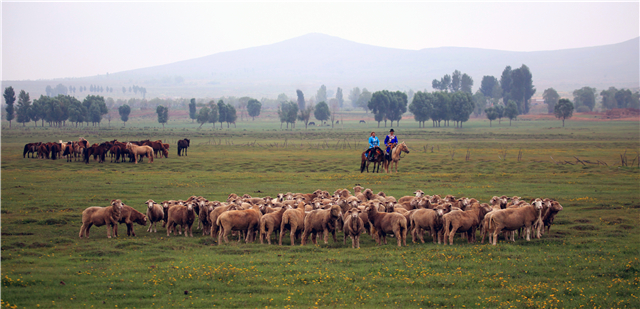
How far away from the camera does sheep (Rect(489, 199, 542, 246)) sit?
15.7 metres

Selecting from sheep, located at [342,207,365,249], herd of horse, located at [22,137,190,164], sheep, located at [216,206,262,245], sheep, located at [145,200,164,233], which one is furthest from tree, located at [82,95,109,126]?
sheep, located at [342,207,365,249]

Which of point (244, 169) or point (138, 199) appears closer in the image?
point (138, 199)

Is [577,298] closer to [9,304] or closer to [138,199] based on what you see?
[9,304]

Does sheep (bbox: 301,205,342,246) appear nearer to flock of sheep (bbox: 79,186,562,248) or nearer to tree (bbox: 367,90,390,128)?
flock of sheep (bbox: 79,186,562,248)

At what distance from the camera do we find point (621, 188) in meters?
27.3

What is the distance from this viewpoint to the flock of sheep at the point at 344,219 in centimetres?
1578

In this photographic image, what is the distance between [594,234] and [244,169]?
2740cm

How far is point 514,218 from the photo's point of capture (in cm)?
1575

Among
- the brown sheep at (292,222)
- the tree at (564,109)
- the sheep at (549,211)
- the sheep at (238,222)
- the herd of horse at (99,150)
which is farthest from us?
the tree at (564,109)

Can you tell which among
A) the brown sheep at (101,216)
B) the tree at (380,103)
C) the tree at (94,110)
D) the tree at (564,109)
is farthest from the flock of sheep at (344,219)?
the tree at (94,110)

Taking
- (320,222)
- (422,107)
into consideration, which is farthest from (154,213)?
(422,107)

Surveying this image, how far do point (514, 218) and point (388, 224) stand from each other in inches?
157

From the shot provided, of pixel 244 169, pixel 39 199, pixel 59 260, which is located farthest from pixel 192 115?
pixel 59 260

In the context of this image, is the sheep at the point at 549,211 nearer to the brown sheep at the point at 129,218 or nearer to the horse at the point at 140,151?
the brown sheep at the point at 129,218
